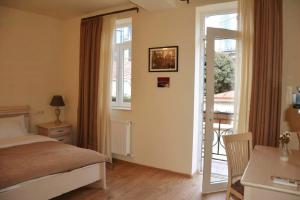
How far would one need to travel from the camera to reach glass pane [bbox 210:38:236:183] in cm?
309

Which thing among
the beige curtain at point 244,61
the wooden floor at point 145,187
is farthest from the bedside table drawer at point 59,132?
the beige curtain at point 244,61

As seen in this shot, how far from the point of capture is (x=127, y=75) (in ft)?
14.1

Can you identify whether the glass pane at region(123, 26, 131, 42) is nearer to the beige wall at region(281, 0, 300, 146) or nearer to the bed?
the bed

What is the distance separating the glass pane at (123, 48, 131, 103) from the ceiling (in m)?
0.84

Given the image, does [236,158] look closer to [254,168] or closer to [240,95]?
[254,168]

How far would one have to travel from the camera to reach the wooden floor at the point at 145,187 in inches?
117

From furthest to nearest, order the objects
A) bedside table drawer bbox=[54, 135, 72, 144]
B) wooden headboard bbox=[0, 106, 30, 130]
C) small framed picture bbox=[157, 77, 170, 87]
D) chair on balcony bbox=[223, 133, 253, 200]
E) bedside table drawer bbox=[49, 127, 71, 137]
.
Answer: bedside table drawer bbox=[54, 135, 72, 144] → bedside table drawer bbox=[49, 127, 71, 137] → wooden headboard bbox=[0, 106, 30, 130] → small framed picture bbox=[157, 77, 170, 87] → chair on balcony bbox=[223, 133, 253, 200]

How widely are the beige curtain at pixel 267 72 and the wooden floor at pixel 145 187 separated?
1.01 metres

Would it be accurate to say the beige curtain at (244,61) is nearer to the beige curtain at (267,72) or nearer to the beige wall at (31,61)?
the beige curtain at (267,72)

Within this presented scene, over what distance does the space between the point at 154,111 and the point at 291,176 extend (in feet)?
7.85

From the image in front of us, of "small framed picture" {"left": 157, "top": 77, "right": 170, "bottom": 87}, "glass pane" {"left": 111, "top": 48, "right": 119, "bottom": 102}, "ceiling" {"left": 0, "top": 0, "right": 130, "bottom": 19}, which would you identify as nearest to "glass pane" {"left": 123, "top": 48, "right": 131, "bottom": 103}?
"glass pane" {"left": 111, "top": 48, "right": 119, "bottom": 102}

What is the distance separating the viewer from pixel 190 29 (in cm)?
349

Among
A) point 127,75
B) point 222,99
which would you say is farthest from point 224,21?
point 127,75

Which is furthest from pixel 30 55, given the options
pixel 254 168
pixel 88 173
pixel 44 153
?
pixel 254 168
